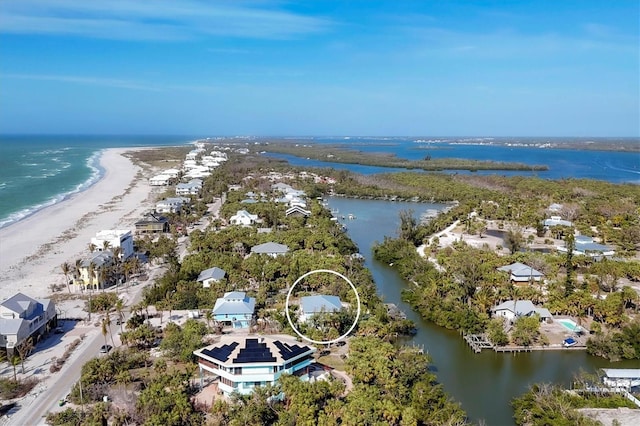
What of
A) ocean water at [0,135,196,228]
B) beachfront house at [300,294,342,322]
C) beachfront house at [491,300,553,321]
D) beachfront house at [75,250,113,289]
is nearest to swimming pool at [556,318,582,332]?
beachfront house at [491,300,553,321]

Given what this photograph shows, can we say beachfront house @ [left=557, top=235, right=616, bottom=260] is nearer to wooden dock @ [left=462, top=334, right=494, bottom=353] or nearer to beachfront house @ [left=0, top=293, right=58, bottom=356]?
wooden dock @ [left=462, top=334, right=494, bottom=353]

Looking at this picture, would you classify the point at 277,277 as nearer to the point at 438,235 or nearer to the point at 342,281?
the point at 342,281

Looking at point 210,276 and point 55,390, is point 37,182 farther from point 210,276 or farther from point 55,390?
point 55,390

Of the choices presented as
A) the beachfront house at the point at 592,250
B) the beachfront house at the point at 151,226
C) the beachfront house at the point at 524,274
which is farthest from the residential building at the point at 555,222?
the beachfront house at the point at 151,226

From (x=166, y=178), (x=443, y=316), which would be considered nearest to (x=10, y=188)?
(x=166, y=178)

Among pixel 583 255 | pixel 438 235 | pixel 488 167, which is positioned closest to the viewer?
pixel 583 255

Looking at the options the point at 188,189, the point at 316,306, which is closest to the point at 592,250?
the point at 316,306
